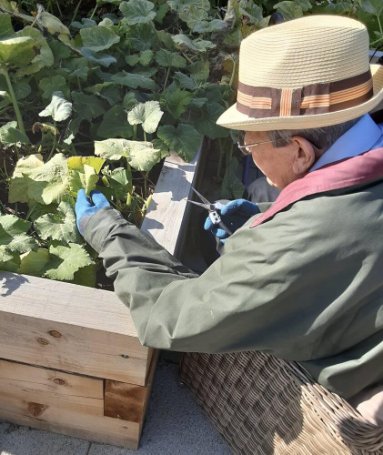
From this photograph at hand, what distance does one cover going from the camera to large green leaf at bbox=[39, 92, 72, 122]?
183 cm

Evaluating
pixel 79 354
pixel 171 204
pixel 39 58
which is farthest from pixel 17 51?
pixel 79 354

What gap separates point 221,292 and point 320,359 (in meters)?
0.29

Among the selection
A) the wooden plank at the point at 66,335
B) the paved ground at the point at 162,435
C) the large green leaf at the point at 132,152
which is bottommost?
the paved ground at the point at 162,435

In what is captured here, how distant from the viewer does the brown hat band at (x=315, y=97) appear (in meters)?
1.20

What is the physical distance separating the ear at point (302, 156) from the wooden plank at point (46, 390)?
835mm

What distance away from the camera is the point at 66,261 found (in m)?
1.61

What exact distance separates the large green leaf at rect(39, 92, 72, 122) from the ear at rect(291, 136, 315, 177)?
2.79 ft

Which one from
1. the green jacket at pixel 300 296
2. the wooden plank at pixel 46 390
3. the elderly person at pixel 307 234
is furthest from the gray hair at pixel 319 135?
the wooden plank at pixel 46 390

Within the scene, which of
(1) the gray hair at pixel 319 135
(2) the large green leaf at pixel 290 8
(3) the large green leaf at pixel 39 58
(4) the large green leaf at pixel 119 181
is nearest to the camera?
(1) the gray hair at pixel 319 135

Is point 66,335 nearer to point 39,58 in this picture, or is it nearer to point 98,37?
point 39,58

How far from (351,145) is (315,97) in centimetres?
14

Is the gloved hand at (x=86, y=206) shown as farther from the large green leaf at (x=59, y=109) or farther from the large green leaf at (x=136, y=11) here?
the large green leaf at (x=136, y=11)

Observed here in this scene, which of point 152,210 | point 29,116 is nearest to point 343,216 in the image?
point 152,210

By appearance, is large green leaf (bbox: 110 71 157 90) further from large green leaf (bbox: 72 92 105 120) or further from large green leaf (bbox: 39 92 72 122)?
large green leaf (bbox: 39 92 72 122)
